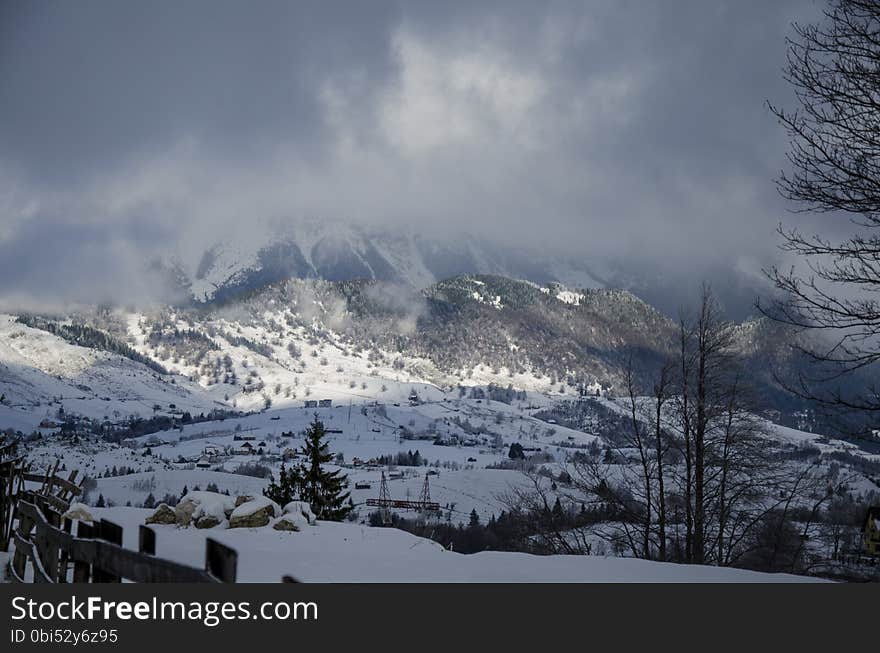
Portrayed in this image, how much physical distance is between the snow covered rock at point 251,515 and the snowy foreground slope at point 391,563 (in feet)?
0.92

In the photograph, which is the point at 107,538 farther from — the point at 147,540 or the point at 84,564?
the point at 147,540

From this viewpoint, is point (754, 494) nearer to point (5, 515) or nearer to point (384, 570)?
point (384, 570)

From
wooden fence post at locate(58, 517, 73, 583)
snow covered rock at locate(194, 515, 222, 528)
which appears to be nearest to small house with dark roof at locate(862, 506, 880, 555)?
snow covered rock at locate(194, 515, 222, 528)

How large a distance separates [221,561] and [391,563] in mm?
6542

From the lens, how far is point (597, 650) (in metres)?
4.83

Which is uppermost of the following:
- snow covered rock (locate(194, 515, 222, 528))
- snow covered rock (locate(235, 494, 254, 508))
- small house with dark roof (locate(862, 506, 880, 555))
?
snow covered rock (locate(235, 494, 254, 508))

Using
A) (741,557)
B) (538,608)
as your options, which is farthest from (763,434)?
(538,608)

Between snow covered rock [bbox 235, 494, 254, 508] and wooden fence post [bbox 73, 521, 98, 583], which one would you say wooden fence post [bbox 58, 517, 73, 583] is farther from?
snow covered rock [bbox 235, 494, 254, 508]

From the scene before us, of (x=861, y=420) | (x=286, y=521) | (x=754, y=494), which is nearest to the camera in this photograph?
(x=861, y=420)

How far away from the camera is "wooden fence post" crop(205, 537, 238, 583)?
13.5 ft

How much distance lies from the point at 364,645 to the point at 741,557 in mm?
14334

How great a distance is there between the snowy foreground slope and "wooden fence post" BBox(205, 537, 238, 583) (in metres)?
4.58

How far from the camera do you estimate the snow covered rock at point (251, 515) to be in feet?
46.4

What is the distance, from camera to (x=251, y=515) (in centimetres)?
1427
